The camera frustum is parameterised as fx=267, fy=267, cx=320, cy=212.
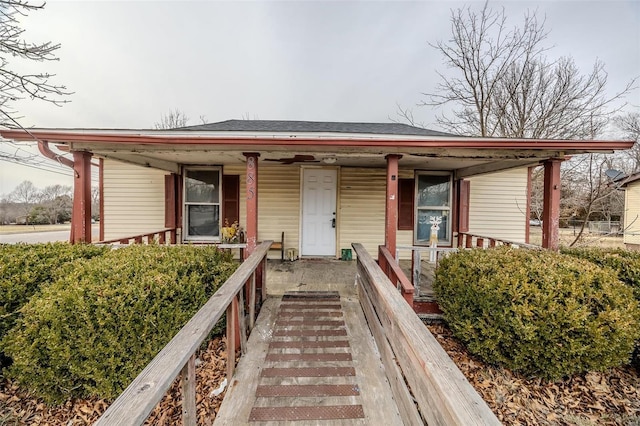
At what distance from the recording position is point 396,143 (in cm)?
358

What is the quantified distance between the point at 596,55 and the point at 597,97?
1.46m

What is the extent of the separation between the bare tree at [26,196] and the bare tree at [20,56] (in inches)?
957

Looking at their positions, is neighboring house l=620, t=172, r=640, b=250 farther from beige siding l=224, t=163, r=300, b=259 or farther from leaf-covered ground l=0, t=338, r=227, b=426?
leaf-covered ground l=0, t=338, r=227, b=426

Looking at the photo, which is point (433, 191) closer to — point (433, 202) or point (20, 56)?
point (433, 202)

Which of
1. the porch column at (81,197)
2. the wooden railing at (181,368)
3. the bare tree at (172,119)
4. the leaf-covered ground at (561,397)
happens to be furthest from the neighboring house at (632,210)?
the bare tree at (172,119)

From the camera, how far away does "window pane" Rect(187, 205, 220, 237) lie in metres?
6.12

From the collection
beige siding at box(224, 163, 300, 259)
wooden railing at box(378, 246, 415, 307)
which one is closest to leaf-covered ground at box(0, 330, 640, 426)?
wooden railing at box(378, 246, 415, 307)

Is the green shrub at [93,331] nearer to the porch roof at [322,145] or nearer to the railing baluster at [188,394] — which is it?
the railing baluster at [188,394]

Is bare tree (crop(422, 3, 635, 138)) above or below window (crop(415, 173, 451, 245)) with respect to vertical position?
above

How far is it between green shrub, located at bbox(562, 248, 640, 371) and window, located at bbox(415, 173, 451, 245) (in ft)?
8.89

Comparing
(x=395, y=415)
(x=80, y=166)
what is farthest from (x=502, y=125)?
(x=80, y=166)

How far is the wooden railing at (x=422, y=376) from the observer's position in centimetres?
100

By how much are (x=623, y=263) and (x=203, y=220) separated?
687cm

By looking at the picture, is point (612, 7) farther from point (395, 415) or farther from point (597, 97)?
point (395, 415)
